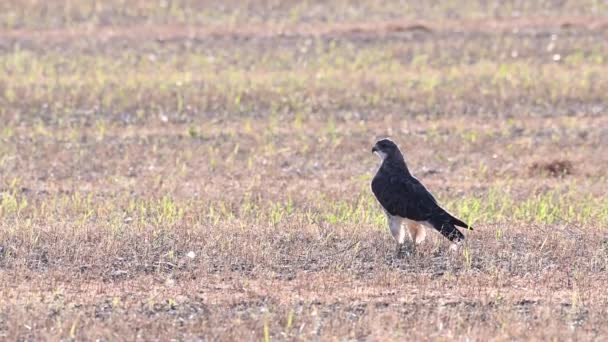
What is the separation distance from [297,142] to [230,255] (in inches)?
279

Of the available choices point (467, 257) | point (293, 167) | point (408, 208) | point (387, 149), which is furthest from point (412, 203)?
point (293, 167)

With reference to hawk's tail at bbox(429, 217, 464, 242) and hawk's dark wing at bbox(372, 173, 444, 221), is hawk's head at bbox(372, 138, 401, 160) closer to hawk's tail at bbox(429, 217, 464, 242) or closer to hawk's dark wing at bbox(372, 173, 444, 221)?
hawk's dark wing at bbox(372, 173, 444, 221)

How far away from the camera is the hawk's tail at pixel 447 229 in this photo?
32.7 ft

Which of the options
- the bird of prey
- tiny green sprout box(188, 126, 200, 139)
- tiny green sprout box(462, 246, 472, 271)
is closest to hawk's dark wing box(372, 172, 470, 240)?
the bird of prey

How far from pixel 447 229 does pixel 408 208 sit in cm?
40

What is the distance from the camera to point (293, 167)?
15.9 metres

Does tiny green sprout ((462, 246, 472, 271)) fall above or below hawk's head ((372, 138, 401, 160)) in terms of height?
below

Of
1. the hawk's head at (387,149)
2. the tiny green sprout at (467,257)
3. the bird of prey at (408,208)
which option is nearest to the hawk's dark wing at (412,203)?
the bird of prey at (408,208)

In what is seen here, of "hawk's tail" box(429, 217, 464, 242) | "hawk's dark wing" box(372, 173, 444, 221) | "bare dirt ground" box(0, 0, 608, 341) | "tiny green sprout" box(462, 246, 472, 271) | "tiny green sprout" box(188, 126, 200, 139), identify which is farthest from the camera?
"tiny green sprout" box(188, 126, 200, 139)

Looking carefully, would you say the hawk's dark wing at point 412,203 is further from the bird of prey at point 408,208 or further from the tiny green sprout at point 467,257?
the tiny green sprout at point 467,257

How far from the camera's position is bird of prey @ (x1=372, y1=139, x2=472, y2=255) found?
10.0m

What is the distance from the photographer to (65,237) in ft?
34.9

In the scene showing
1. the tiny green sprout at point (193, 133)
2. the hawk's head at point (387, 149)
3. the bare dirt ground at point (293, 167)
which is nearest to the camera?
the bare dirt ground at point (293, 167)

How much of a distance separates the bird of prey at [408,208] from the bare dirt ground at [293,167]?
22cm
